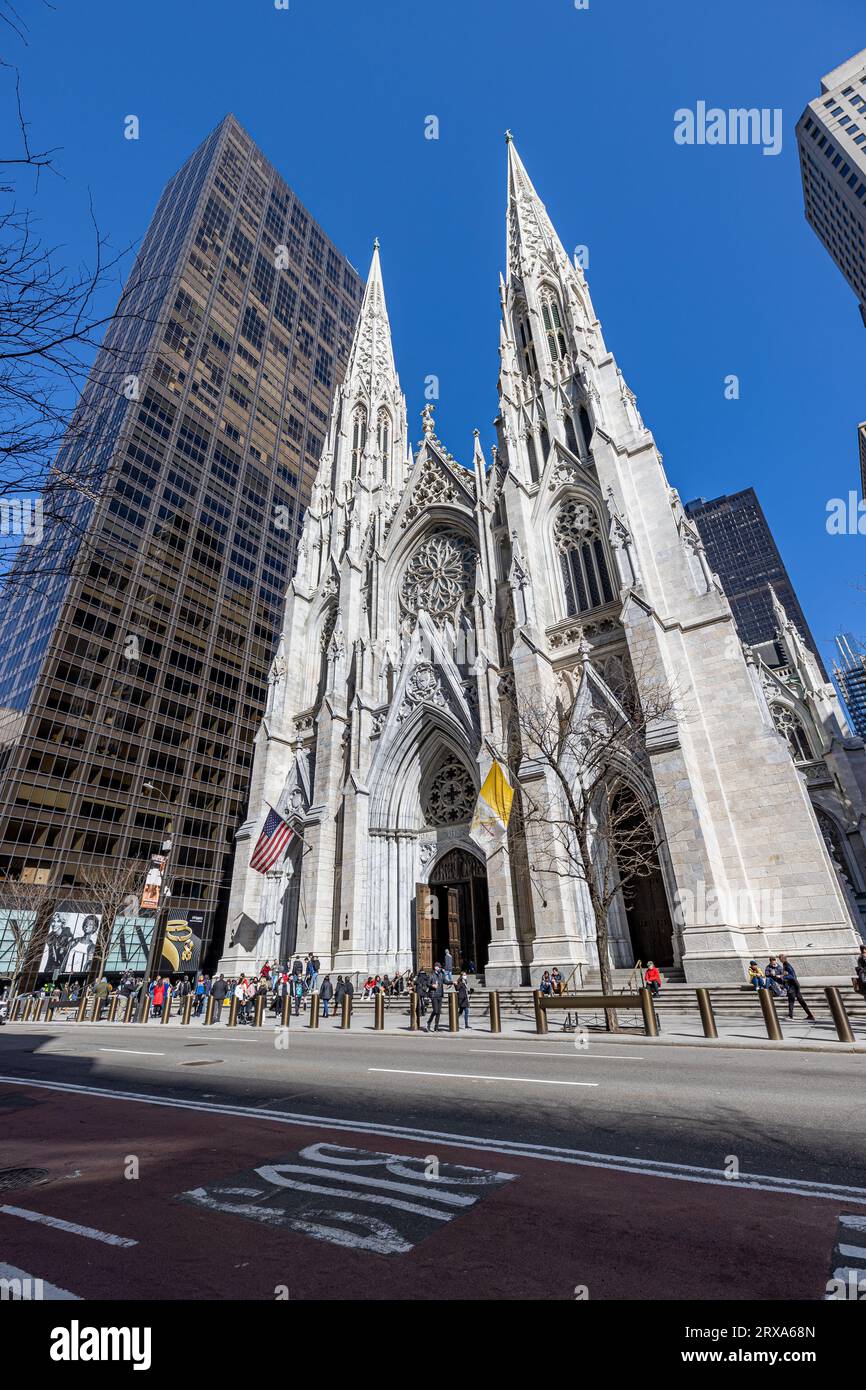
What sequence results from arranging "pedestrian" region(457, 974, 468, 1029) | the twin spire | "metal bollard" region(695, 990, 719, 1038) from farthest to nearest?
the twin spire, "pedestrian" region(457, 974, 468, 1029), "metal bollard" region(695, 990, 719, 1038)

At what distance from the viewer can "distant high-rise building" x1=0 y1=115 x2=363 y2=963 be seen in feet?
133

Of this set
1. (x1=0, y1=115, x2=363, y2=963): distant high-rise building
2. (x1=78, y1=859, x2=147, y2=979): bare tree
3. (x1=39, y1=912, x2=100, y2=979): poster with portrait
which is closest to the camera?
(x1=78, y1=859, x2=147, y2=979): bare tree

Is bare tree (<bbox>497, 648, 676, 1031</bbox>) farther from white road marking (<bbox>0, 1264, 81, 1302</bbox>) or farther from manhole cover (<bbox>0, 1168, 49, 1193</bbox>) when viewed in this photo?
white road marking (<bbox>0, 1264, 81, 1302</bbox>)

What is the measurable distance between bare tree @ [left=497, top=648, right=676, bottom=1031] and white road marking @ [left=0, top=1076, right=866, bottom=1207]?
515 inches

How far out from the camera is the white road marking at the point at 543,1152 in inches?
159

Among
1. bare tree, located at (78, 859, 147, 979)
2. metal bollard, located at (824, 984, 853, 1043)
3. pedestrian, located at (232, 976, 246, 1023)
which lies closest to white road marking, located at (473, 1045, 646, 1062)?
metal bollard, located at (824, 984, 853, 1043)

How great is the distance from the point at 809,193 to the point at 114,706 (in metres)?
116

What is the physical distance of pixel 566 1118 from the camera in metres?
6.00

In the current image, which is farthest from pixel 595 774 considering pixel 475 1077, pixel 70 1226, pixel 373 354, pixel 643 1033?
pixel 373 354

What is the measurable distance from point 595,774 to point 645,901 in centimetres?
461

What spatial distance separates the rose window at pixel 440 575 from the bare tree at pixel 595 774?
942 cm
